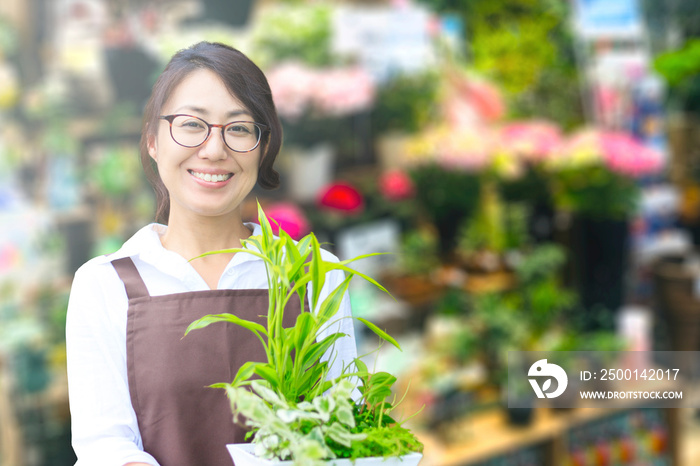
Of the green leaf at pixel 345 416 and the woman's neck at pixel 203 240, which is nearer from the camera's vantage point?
the green leaf at pixel 345 416

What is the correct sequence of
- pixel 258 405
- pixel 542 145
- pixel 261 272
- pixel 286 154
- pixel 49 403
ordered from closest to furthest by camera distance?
pixel 258 405 < pixel 261 272 < pixel 49 403 < pixel 286 154 < pixel 542 145

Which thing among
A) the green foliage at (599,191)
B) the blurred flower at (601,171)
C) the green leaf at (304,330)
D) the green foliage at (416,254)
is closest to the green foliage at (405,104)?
the green foliage at (416,254)

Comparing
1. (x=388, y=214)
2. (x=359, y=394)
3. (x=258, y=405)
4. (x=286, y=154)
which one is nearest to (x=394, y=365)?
(x=388, y=214)

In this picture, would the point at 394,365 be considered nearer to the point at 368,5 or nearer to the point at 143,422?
the point at 368,5

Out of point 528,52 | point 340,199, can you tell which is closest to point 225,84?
point 340,199

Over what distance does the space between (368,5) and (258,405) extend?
7.82ft

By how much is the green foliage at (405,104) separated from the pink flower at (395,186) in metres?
0.22

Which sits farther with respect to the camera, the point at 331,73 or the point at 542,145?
the point at 542,145

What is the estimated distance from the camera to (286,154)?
2244mm

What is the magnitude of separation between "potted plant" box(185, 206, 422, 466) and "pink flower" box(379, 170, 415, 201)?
1.74 m

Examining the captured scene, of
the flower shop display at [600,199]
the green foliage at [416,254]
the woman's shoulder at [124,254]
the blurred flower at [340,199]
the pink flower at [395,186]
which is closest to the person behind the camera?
the woman's shoulder at [124,254]

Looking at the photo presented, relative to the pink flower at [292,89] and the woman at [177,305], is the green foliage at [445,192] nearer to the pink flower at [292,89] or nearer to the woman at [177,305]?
the pink flower at [292,89]

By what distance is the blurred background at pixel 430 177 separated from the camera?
2104 mm

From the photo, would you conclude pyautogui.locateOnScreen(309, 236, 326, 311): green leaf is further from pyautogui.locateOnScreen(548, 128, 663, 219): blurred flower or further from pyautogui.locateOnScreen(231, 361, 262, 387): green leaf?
pyautogui.locateOnScreen(548, 128, 663, 219): blurred flower
